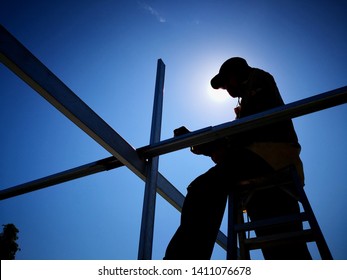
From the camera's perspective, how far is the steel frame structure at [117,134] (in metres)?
1.21

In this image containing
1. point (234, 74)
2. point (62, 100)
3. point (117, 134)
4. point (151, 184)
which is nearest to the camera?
point (62, 100)

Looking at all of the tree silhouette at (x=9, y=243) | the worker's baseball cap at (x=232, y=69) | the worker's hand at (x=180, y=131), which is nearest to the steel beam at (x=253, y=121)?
the worker's hand at (x=180, y=131)

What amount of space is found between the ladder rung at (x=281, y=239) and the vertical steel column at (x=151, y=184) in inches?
26.3

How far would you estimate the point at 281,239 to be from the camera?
1.40 m

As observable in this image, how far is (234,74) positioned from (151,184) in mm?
1290

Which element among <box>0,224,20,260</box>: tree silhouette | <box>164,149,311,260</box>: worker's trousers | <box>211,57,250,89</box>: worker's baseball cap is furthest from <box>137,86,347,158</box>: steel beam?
<box>0,224,20,260</box>: tree silhouette

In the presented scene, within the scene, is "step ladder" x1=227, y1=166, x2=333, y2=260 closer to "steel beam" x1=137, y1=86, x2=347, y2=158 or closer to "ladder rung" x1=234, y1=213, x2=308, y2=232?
"ladder rung" x1=234, y1=213, x2=308, y2=232

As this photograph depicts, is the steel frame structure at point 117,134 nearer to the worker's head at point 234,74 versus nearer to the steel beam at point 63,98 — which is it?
the steel beam at point 63,98

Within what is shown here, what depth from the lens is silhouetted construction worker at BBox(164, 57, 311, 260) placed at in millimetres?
1434

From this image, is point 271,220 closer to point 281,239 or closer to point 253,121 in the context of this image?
point 281,239

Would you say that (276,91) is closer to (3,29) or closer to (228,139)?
(228,139)

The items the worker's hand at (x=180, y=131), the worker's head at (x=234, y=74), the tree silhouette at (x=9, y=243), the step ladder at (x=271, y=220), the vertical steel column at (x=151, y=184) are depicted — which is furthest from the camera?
the tree silhouette at (x=9, y=243)

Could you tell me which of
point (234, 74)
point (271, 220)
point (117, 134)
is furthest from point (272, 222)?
point (234, 74)

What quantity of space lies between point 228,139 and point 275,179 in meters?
0.45
